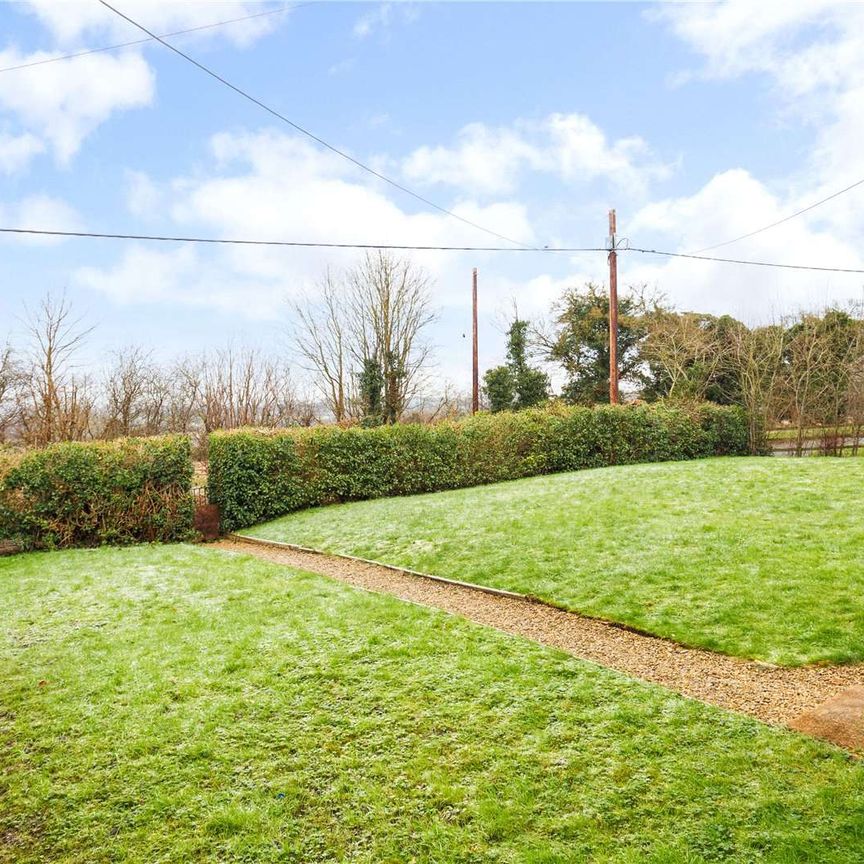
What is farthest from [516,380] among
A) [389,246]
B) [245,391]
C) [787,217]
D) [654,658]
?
[654,658]

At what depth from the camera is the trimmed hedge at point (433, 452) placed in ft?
40.8

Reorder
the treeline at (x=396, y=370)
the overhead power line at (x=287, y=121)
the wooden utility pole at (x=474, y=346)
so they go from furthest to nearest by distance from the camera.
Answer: the wooden utility pole at (x=474, y=346) < the treeline at (x=396, y=370) < the overhead power line at (x=287, y=121)

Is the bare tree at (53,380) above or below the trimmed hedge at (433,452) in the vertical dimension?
above

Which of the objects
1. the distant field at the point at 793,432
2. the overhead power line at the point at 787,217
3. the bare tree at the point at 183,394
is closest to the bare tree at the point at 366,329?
the bare tree at the point at 183,394

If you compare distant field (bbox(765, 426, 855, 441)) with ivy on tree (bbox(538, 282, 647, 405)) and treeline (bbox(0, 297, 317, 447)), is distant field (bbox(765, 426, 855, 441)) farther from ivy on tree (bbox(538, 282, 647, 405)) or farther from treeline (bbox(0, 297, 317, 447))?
treeline (bbox(0, 297, 317, 447))

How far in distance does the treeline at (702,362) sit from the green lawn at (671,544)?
7.83 m

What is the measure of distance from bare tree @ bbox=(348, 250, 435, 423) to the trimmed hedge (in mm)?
9254

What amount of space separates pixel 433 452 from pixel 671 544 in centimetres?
788

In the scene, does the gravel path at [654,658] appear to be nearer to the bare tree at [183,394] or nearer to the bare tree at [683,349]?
the bare tree at [683,349]

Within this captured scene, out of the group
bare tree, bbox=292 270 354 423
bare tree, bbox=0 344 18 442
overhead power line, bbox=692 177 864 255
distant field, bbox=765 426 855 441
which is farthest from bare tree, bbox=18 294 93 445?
distant field, bbox=765 426 855 441

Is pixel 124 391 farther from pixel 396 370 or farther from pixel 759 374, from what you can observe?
pixel 759 374

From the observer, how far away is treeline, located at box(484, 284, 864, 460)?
19531 mm

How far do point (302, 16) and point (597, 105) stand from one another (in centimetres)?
643

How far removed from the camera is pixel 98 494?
427 inches
